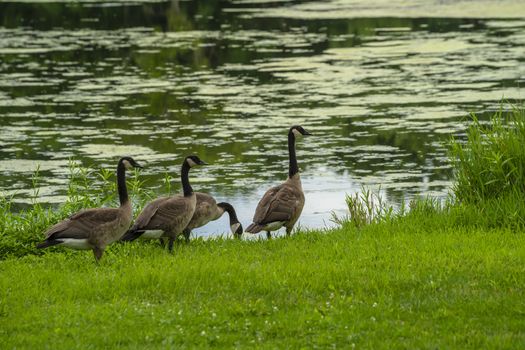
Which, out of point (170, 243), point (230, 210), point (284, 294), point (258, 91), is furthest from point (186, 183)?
point (258, 91)

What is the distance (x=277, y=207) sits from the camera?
12.1 m

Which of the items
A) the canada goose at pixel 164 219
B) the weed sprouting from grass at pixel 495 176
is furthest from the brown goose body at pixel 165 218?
the weed sprouting from grass at pixel 495 176

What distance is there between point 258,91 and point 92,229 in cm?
1541

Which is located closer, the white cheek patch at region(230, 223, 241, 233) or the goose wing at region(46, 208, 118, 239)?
the goose wing at region(46, 208, 118, 239)

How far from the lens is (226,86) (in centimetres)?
2638

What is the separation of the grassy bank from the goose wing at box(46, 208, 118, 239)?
0.40 m

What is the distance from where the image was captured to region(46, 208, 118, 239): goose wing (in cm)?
1029

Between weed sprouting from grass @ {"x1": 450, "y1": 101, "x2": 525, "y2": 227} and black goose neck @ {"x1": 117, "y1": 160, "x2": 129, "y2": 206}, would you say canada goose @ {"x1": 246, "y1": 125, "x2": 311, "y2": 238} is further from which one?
weed sprouting from grass @ {"x1": 450, "y1": 101, "x2": 525, "y2": 227}

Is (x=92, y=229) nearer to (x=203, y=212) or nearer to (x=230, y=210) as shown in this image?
(x=203, y=212)

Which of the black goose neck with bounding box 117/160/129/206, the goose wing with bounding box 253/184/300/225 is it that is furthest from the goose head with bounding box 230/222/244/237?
the black goose neck with bounding box 117/160/129/206

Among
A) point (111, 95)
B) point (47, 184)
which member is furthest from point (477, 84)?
point (47, 184)

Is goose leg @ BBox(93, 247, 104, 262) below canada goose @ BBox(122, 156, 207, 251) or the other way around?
below

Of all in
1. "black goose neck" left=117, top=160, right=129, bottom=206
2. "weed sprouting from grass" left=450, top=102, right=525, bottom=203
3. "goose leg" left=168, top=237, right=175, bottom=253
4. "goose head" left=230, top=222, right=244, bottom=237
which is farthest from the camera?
"goose head" left=230, top=222, right=244, bottom=237

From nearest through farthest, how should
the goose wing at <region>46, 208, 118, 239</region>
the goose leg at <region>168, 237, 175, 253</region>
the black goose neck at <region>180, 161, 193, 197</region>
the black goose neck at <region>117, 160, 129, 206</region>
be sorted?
the goose wing at <region>46, 208, 118, 239</region> → the black goose neck at <region>117, 160, 129, 206</region> → the goose leg at <region>168, 237, 175, 253</region> → the black goose neck at <region>180, 161, 193, 197</region>
